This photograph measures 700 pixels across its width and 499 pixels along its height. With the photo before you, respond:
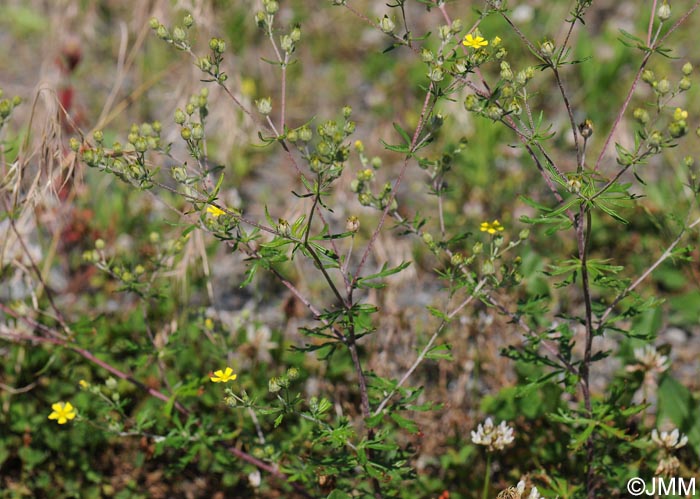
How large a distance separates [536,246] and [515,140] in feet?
2.64

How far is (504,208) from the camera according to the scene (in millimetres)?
4219

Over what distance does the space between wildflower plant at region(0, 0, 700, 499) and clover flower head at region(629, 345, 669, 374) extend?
1 cm

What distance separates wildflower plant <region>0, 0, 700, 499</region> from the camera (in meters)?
2.14

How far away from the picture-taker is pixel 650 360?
2.91 meters

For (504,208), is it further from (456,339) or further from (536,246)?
(456,339)

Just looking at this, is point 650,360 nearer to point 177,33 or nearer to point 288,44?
point 288,44

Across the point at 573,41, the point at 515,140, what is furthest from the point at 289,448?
the point at 573,41

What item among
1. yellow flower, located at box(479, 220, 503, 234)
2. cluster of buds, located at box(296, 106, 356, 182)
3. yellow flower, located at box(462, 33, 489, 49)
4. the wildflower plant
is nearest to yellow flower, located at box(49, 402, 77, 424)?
the wildflower plant

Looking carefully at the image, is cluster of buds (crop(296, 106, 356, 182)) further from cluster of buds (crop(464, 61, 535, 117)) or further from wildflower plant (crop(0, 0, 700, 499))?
cluster of buds (crop(464, 61, 535, 117))

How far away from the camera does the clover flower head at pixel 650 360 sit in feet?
9.46

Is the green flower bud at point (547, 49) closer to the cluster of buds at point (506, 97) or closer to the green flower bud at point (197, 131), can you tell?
the cluster of buds at point (506, 97)

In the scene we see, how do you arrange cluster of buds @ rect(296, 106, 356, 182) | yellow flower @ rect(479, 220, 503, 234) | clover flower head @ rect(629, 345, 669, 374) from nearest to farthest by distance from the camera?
cluster of buds @ rect(296, 106, 356, 182), yellow flower @ rect(479, 220, 503, 234), clover flower head @ rect(629, 345, 669, 374)

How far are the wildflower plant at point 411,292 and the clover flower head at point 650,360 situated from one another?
1cm

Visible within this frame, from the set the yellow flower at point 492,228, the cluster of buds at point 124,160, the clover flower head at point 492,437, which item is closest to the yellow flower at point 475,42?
the yellow flower at point 492,228
